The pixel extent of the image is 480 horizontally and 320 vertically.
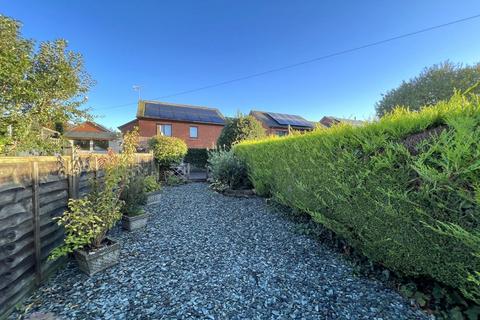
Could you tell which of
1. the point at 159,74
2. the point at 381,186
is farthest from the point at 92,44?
the point at 381,186

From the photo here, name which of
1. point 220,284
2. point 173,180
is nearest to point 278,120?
point 173,180

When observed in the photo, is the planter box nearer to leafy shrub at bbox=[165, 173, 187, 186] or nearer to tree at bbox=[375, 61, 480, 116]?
leafy shrub at bbox=[165, 173, 187, 186]

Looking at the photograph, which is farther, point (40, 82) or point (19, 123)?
point (40, 82)

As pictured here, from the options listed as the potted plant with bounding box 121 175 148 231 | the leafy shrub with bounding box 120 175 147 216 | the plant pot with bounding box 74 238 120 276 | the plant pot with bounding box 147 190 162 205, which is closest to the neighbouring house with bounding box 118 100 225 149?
the plant pot with bounding box 147 190 162 205

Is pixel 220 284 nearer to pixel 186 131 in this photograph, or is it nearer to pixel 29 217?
pixel 29 217

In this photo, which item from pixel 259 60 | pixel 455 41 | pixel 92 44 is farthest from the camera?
pixel 259 60

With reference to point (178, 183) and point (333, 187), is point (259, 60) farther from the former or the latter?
point (333, 187)

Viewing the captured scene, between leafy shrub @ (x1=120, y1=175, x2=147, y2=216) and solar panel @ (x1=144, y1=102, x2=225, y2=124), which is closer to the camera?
leafy shrub @ (x1=120, y1=175, x2=147, y2=216)

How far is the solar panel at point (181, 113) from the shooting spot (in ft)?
59.5

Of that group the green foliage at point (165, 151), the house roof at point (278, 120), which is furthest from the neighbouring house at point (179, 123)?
the green foliage at point (165, 151)

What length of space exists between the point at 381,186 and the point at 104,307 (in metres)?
2.98

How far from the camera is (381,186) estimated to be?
7.14 ft

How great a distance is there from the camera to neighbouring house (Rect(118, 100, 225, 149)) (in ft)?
56.9

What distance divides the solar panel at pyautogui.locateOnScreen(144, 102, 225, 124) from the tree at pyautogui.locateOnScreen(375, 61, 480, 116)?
45.9 feet
